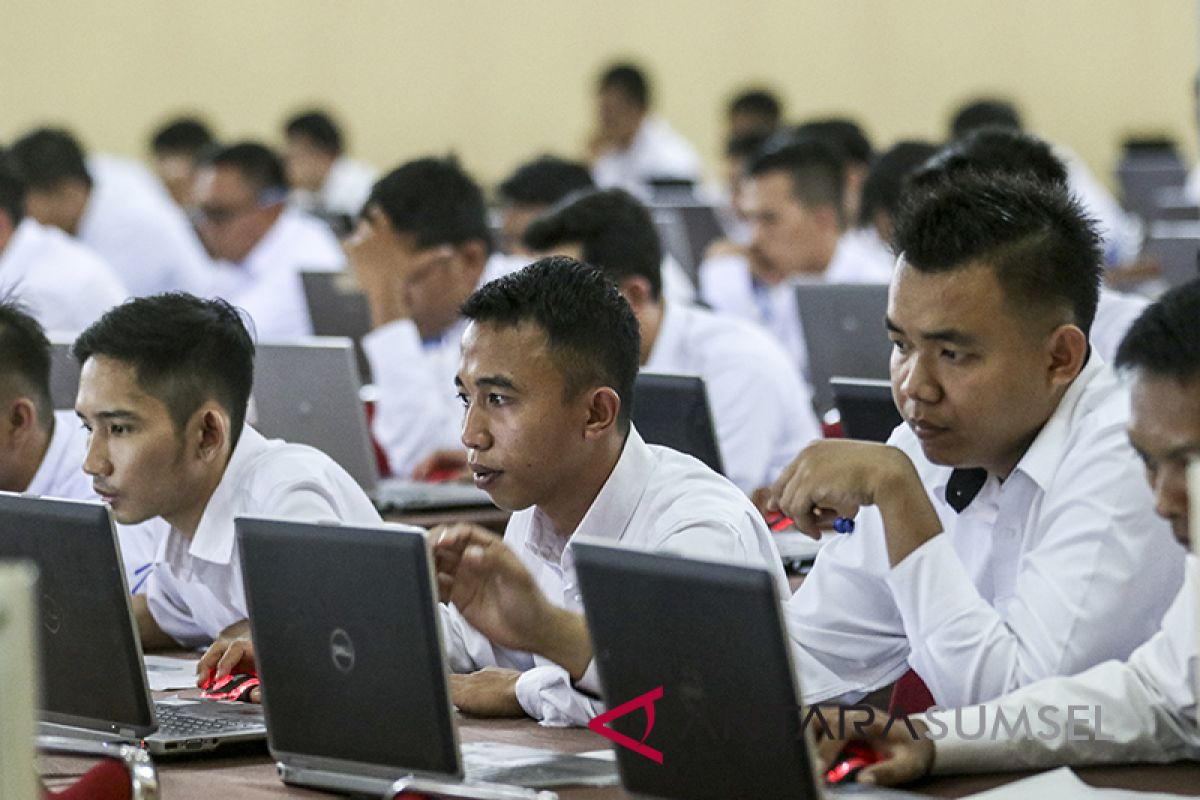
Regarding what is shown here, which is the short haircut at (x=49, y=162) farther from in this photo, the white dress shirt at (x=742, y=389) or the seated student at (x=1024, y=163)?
→ the seated student at (x=1024, y=163)

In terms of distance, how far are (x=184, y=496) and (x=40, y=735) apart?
21.8 inches

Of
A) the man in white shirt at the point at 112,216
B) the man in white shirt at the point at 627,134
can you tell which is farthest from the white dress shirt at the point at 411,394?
the man in white shirt at the point at 627,134

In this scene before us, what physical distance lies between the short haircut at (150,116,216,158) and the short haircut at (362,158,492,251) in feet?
16.5

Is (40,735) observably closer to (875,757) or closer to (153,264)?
(875,757)

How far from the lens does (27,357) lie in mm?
3100

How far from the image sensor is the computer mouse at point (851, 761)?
1815 mm

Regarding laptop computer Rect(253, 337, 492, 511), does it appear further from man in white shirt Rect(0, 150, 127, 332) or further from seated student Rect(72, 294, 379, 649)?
man in white shirt Rect(0, 150, 127, 332)

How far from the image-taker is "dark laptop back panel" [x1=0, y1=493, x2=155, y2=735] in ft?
6.87

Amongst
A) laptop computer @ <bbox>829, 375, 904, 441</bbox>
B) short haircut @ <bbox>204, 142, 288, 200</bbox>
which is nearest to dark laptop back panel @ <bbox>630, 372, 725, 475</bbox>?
laptop computer @ <bbox>829, 375, 904, 441</bbox>

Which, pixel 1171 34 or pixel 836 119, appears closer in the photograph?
pixel 836 119

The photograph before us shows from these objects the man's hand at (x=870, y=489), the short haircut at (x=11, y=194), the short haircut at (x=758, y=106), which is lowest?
the man's hand at (x=870, y=489)

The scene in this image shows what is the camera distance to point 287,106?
1057 centimetres

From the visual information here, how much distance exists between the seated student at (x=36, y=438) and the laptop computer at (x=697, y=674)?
1486 mm

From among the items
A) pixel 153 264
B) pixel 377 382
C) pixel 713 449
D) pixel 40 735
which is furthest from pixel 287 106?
pixel 40 735
